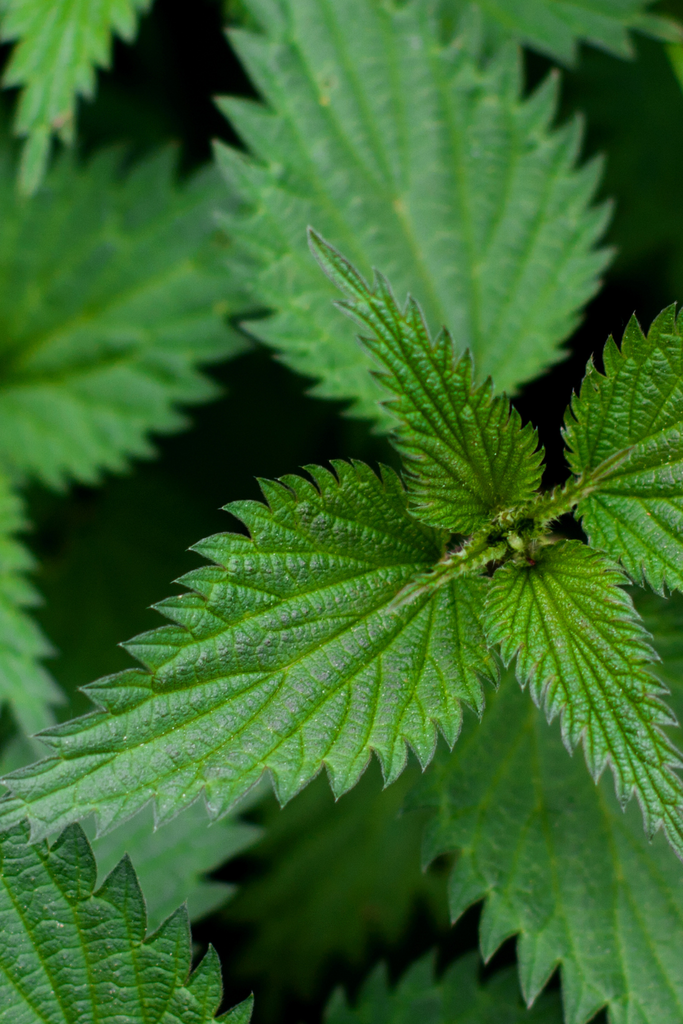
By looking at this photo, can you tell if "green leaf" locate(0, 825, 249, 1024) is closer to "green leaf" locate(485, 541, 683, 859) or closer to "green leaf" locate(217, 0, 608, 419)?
"green leaf" locate(485, 541, 683, 859)

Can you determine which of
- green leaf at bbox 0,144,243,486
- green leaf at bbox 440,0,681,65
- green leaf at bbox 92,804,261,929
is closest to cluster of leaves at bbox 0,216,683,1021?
green leaf at bbox 92,804,261,929

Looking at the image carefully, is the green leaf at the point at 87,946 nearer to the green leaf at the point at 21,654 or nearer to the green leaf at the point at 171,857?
the green leaf at the point at 171,857

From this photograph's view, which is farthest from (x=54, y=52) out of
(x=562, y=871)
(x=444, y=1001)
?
(x=444, y=1001)

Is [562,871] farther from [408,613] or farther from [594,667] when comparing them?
[408,613]

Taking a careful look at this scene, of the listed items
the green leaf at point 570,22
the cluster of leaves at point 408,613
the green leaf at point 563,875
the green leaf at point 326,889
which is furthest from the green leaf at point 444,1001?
the green leaf at point 570,22

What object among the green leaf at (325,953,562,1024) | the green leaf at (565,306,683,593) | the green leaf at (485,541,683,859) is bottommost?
the green leaf at (325,953,562,1024)
